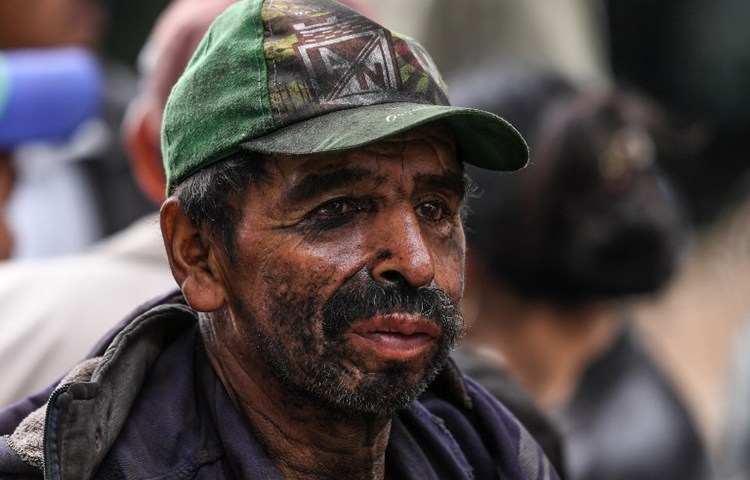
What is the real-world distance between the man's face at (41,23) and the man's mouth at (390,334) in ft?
12.2

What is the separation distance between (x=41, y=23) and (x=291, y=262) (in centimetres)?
367

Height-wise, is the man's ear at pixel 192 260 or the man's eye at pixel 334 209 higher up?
the man's eye at pixel 334 209

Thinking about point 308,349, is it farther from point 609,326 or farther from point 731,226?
point 731,226

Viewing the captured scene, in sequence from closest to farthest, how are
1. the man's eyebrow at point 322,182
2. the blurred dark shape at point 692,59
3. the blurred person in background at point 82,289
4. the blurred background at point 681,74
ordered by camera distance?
1. the man's eyebrow at point 322,182
2. the blurred person in background at point 82,289
3. the blurred background at point 681,74
4. the blurred dark shape at point 692,59

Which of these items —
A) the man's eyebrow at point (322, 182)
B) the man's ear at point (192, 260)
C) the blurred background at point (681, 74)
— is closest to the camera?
the man's eyebrow at point (322, 182)

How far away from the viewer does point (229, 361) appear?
8.93 ft

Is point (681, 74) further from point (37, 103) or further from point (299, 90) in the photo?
point (299, 90)

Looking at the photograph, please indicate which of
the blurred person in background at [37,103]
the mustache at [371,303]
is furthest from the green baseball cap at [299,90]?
the blurred person in background at [37,103]

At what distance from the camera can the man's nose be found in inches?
99.6

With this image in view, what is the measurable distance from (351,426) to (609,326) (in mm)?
2951

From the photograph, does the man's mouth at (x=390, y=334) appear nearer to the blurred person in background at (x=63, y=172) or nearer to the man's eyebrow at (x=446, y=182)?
the man's eyebrow at (x=446, y=182)

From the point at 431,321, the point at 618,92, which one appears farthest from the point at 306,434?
the point at 618,92

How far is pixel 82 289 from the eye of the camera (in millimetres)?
3986

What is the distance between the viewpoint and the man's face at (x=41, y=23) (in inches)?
231
